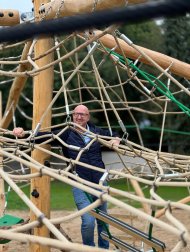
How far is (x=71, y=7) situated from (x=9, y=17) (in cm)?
40

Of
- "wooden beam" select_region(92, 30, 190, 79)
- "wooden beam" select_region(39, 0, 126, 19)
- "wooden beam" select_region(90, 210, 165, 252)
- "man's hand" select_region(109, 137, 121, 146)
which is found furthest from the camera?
"wooden beam" select_region(92, 30, 190, 79)

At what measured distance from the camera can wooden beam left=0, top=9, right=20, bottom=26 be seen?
291 centimetres

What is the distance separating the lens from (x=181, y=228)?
1.46 metres

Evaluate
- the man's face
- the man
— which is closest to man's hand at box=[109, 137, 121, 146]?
the man

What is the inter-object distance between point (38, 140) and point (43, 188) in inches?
10.6

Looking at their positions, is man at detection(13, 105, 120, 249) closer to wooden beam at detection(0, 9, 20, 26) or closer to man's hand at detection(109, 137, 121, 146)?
man's hand at detection(109, 137, 121, 146)

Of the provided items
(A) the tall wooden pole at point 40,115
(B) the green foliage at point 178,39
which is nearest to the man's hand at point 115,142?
(A) the tall wooden pole at point 40,115

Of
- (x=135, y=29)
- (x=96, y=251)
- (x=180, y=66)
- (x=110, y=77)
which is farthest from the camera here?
(x=135, y=29)

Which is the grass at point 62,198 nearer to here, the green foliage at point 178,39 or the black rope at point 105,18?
the green foliage at point 178,39

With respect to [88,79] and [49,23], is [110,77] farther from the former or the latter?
[49,23]

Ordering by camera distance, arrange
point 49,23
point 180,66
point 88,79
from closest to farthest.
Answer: point 49,23 → point 180,66 → point 88,79

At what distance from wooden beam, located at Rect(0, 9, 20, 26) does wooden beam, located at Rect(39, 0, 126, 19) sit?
0.18 metres

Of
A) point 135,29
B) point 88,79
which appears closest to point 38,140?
point 88,79

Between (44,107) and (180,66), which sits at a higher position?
(180,66)
